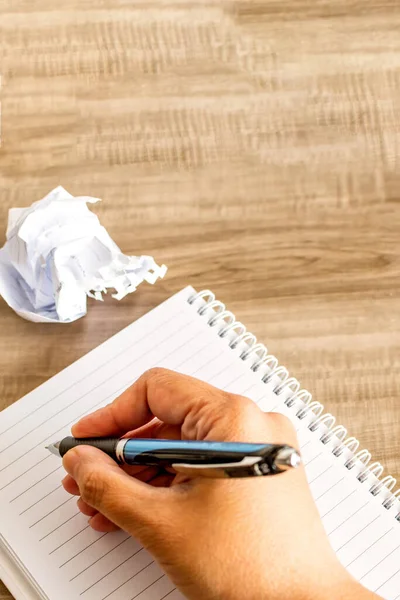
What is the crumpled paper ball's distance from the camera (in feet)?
2.60

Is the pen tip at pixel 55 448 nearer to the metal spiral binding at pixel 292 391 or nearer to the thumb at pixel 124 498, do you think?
the thumb at pixel 124 498

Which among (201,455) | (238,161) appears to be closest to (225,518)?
(201,455)

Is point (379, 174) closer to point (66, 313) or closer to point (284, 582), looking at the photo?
point (66, 313)

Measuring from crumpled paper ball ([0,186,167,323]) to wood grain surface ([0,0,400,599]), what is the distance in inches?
0.9

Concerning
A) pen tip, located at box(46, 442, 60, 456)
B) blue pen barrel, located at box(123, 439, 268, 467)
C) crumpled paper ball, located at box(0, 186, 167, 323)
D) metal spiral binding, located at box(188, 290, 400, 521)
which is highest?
crumpled paper ball, located at box(0, 186, 167, 323)

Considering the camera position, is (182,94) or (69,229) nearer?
(69,229)

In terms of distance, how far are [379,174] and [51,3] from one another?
47cm

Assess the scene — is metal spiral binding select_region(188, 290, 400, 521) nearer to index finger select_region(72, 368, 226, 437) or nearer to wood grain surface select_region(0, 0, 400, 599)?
wood grain surface select_region(0, 0, 400, 599)

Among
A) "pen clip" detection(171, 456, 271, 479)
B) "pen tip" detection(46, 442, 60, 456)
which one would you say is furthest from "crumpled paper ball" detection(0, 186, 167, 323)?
"pen clip" detection(171, 456, 271, 479)

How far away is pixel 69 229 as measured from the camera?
0.80 metres

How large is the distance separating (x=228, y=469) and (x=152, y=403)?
142 millimetres

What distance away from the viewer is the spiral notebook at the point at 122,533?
0.68 m

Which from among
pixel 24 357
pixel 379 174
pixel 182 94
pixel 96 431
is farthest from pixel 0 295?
pixel 379 174

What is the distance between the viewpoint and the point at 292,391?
782 millimetres
